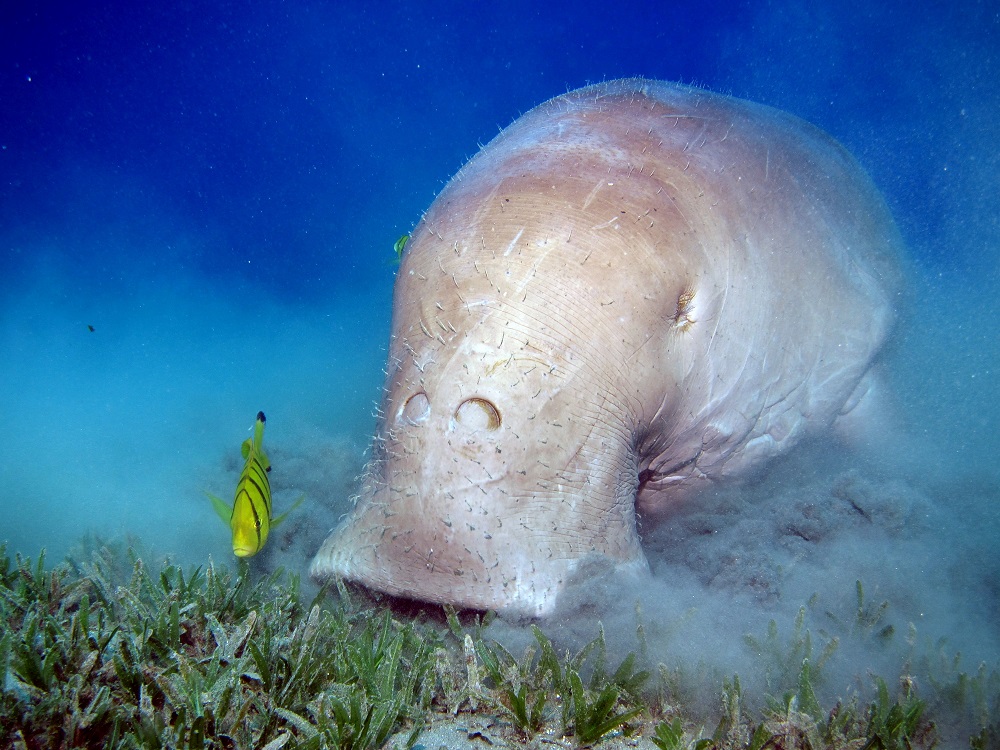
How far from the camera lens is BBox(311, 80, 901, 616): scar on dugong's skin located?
6.43 feet

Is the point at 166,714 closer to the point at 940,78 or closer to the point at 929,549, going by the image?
the point at 929,549

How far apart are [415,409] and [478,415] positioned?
0.90 ft

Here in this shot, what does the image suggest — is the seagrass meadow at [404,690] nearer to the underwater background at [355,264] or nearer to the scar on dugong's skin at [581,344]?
the underwater background at [355,264]

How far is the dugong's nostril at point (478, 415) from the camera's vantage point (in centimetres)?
193

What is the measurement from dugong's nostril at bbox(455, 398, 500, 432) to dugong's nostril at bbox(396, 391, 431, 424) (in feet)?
0.47

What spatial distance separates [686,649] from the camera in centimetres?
205

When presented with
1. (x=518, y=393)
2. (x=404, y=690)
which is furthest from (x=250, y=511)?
(x=518, y=393)

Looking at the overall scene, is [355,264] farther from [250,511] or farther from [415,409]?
[415,409]

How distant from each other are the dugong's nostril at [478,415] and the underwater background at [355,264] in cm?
72

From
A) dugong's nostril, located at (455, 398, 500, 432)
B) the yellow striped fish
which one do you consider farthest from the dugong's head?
the yellow striped fish

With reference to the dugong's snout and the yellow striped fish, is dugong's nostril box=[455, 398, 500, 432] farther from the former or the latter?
the yellow striped fish

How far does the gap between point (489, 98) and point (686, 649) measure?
55040 mm

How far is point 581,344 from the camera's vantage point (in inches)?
81.4

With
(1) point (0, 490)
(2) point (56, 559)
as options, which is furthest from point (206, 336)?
(2) point (56, 559)
